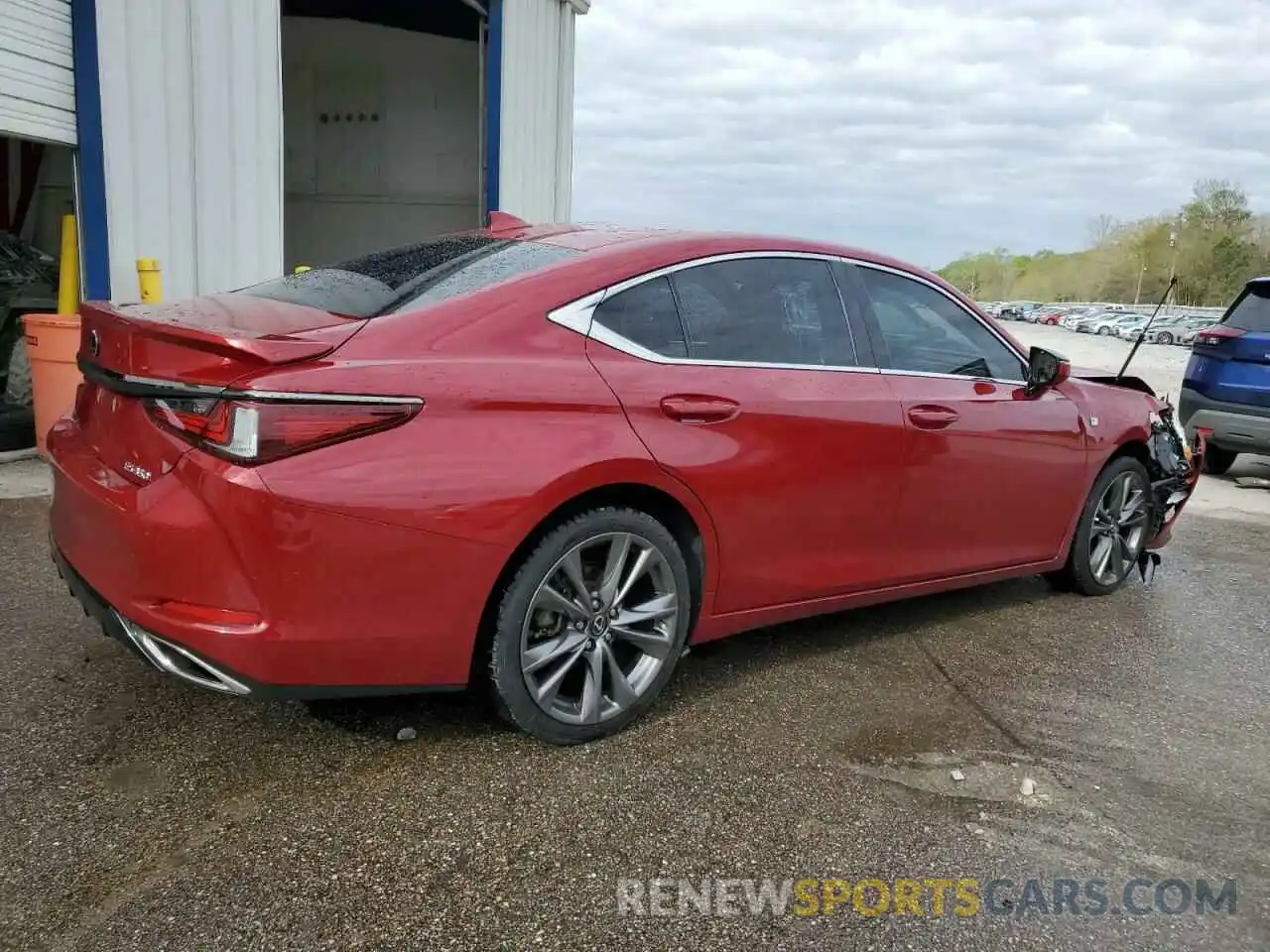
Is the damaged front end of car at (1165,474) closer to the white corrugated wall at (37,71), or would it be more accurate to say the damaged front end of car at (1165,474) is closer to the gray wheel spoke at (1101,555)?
the gray wheel spoke at (1101,555)

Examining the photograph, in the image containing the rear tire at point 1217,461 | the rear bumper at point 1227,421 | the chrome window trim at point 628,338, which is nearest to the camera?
the chrome window trim at point 628,338

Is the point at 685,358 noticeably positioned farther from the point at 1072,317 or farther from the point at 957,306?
the point at 1072,317

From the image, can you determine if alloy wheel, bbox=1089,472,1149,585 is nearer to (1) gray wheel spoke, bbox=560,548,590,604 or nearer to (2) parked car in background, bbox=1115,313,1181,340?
(1) gray wheel spoke, bbox=560,548,590,604

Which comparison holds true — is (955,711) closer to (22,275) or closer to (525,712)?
(525,712)

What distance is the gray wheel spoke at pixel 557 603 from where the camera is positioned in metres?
2.84

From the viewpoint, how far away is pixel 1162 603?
5.01 meters

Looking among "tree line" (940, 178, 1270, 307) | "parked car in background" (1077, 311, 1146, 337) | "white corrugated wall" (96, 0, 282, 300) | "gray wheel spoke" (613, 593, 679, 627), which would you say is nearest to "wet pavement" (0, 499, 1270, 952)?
"gray wheel spoke" (613, 593, 679, 627)

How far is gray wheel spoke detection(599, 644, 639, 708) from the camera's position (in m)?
3.04

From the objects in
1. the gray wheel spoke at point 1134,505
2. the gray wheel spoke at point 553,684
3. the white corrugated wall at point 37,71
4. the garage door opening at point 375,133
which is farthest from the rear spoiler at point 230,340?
the garage door opening at point 375,133

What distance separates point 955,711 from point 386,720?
1.92 meters

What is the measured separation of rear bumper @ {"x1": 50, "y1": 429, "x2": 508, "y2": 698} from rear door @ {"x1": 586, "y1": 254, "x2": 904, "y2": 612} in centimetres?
76

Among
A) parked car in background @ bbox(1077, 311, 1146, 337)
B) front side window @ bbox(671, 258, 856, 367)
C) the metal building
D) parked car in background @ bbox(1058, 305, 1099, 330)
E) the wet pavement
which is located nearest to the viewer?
the wet pavement

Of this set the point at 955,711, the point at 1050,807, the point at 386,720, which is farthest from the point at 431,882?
the point at 955,711

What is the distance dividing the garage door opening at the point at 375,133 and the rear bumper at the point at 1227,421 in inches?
336
